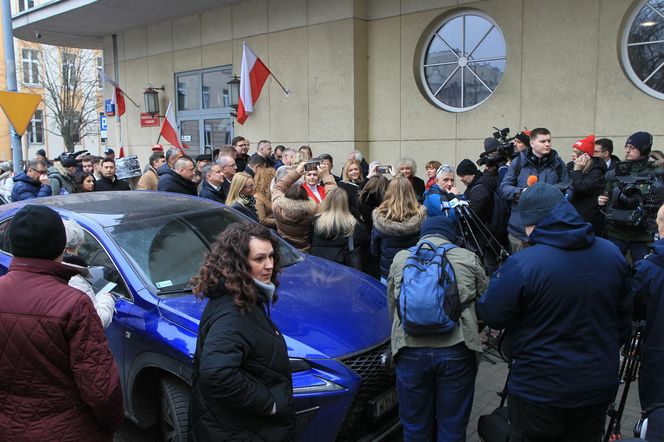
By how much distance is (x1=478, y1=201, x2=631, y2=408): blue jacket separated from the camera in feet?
8.20

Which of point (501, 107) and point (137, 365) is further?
point (501, 107)

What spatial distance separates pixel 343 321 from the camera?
11.6 ft

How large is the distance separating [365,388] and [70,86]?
31.8m

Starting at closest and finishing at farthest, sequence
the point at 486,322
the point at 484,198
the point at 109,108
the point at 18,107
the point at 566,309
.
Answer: the point at 566,309, the point at 486,322, the point at 484,198, the point at 18,107, the point at 109,108

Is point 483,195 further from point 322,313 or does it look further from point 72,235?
point 72,235

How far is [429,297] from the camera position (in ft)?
9.61

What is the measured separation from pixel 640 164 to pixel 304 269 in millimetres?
3501

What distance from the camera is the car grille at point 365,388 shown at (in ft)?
10.6

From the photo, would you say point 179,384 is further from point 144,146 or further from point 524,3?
point 144,146

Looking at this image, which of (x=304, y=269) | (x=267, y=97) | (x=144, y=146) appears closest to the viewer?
(x=304, y=269)

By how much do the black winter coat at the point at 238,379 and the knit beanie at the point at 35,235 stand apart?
0.70 metres

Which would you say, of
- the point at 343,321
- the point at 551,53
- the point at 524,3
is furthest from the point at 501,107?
the point at 343,321

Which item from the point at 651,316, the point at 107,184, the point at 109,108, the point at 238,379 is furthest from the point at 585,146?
the point at 109,108

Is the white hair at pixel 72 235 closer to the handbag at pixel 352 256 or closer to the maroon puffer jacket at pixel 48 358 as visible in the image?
the maroon puffer jacket at pixel 48 358
